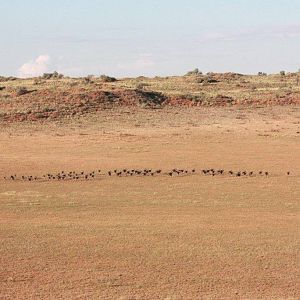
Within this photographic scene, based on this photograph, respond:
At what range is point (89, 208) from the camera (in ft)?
75.3

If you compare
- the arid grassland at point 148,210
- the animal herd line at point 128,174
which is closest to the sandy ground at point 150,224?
the arid grassland at point 148,210

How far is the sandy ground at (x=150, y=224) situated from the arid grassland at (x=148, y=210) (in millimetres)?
50

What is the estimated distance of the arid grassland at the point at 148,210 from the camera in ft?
50.7

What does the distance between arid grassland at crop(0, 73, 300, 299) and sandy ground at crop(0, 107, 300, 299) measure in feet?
0.16

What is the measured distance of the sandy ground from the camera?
602 inches

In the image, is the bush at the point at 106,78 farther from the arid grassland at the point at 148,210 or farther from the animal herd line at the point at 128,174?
the animal herd line at the point at 128,174

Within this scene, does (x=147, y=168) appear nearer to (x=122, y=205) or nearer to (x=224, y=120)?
(x=122, y=205)

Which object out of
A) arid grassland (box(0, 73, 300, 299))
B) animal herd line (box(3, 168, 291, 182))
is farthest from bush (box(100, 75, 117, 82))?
animal herd line (box(3, 168, 291, 182))

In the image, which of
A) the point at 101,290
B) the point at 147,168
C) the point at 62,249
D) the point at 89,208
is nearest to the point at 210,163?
the point at 147,168

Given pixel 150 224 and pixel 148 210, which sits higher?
pixel 148 210

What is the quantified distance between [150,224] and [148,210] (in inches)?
80.0

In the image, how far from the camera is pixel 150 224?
20.6 metres

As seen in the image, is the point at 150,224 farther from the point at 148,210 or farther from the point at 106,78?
the point at 106,78

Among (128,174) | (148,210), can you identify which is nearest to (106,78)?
(128,174)
